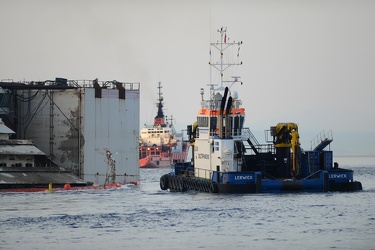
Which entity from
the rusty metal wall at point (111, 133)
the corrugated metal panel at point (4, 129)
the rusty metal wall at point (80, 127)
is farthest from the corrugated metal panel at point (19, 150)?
the rusty metal wall at point (111, 133)

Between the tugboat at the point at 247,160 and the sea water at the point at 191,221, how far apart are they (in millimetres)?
896

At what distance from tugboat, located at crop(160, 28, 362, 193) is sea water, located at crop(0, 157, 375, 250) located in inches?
35.3

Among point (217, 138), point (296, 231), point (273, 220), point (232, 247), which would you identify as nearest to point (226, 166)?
point (217, 138)

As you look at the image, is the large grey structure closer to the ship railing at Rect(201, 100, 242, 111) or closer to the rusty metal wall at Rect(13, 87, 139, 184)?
the rusty metal wall at Rect(13, 87, 139, 184)

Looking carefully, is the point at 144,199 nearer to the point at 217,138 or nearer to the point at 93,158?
the point at 217,138

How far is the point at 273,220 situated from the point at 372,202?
13.2m

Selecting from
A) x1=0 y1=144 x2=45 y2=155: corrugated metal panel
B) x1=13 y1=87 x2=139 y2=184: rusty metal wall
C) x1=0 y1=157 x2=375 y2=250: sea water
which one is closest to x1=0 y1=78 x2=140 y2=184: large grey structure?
x1=13 y1=87 x2=139 y2=184: rusty metal wall

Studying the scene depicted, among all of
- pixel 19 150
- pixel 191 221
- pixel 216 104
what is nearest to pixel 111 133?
pixel 19 150

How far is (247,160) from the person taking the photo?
8044 centimetres

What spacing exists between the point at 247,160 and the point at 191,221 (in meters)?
19.6

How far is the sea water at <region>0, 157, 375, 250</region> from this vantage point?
52500 mm

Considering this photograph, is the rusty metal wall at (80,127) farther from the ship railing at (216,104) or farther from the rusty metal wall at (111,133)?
the ship railing at (216,104)

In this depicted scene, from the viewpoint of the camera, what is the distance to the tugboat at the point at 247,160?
76312mm

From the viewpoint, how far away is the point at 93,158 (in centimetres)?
9775
